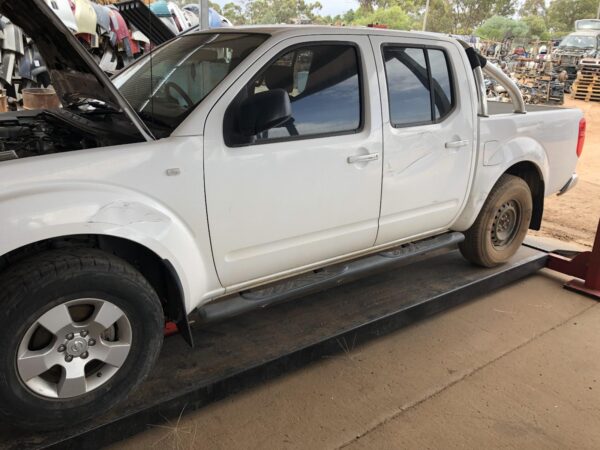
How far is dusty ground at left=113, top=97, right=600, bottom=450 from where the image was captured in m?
2.48

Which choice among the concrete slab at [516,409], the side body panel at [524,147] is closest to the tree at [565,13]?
the side body panel at [524,147]

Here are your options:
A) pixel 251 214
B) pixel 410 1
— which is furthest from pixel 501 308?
pixel 410 1

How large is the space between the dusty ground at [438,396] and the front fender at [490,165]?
0.70m

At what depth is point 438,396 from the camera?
2816 mm

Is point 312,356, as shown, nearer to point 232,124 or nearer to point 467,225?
point 232,124

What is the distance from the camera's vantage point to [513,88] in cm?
398

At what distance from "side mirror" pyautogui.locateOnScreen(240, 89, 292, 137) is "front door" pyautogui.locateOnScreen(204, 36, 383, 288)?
2.7 inches

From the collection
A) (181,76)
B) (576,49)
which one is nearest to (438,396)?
(181,76)

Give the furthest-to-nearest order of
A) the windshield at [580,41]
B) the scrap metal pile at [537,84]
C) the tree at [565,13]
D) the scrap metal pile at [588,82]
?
the tree at [565,13] < the windshield at [580,41] < the scrap metal pile at [588,82] < the scrap metal pile at [537,84]

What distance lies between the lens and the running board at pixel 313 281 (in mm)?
2631

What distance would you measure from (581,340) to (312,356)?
1934 millimetres

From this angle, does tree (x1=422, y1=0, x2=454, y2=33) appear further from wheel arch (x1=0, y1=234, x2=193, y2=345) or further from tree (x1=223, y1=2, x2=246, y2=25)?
wheel arch (x1=0, y1=234, x2=193, y2=345)

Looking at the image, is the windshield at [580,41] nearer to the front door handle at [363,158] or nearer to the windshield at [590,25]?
the windshield at [590,25]

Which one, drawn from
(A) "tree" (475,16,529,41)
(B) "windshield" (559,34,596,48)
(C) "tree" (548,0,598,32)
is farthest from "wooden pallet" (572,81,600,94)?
(C) "tree" (548,0,598,32)
